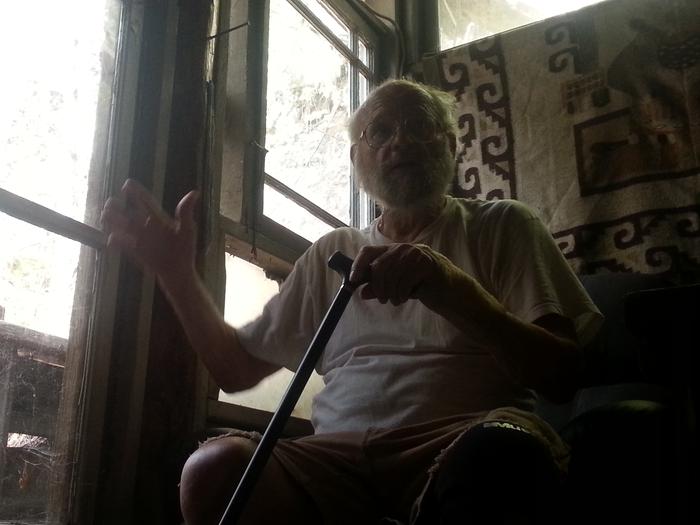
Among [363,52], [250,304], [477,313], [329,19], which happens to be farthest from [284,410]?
[363,52]

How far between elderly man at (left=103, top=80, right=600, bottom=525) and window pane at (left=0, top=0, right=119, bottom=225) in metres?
0.23

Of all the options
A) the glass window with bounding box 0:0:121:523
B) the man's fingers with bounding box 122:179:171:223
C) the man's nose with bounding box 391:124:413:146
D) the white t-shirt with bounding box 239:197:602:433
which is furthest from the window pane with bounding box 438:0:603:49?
the man's fingers with bounding box 122:179:171:223

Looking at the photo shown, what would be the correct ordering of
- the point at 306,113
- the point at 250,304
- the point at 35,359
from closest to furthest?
the point at 35,359, the point at 250,304, the point at 306,113

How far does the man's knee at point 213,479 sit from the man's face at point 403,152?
1.98ft

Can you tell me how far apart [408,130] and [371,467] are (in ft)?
2.30

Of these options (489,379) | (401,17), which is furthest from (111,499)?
(401,17)

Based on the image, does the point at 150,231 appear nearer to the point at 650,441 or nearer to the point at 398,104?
the point at 398,104

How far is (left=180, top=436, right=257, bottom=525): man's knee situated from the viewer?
0.96 meters

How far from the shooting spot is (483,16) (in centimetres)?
273

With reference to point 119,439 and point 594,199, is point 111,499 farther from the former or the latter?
point 594,199

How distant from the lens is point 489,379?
1107mm

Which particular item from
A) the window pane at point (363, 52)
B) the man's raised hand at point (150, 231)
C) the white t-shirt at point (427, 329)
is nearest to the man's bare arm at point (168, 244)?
the man's raised hand at point (150, 231)

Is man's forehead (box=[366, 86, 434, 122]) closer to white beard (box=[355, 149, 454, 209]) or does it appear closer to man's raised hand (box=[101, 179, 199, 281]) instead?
white beard (box=[355, 149, 454, 209])


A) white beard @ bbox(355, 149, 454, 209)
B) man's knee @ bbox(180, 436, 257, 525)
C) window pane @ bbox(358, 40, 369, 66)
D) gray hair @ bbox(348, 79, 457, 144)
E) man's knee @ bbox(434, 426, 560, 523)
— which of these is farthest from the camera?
window pane @ bbox(358, 40, 369, 66)
